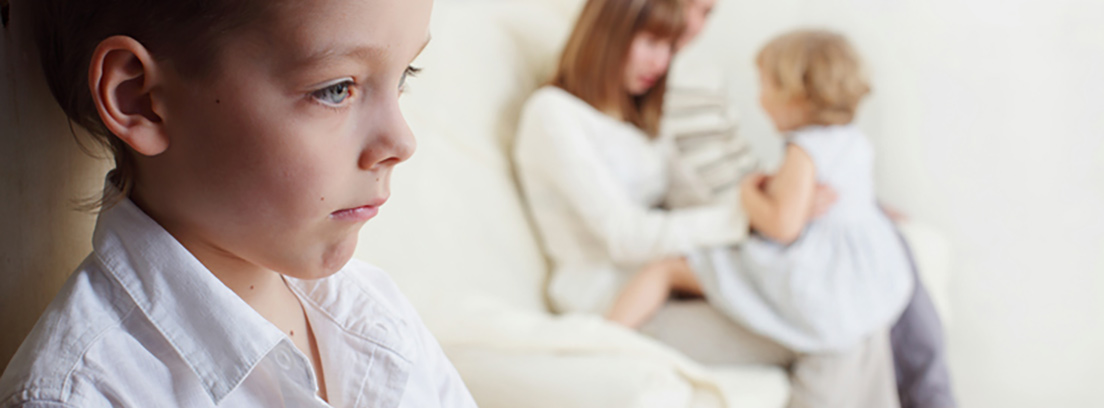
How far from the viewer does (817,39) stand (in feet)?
4.89

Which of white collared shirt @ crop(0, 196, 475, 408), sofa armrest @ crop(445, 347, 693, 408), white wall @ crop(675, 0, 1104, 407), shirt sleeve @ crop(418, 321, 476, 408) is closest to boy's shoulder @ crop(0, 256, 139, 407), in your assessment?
white collared shirt @ crop(0, 196, 475, 408)

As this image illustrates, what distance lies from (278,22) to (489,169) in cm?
99

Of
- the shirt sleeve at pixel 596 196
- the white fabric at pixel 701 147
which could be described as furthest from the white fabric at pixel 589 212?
the white fabric at pixel 701 147

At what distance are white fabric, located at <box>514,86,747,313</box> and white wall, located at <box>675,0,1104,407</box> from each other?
65 centimetres

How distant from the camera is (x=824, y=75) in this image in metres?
1.45

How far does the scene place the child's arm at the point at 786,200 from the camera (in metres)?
1.36

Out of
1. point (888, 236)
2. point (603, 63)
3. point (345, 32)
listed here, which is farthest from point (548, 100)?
point (345, 32)

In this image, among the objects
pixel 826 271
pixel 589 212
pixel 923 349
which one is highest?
pixel 589 212

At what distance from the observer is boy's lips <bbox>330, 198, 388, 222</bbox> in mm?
419

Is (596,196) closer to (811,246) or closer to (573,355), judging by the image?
(811,246)

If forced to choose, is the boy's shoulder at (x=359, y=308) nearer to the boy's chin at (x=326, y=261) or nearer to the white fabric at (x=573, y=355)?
the boy's chin at (x=326, y=261)

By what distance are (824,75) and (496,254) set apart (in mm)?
681

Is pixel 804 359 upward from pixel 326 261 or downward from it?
downward

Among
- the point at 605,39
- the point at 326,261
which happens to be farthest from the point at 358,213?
the point at 605,39
